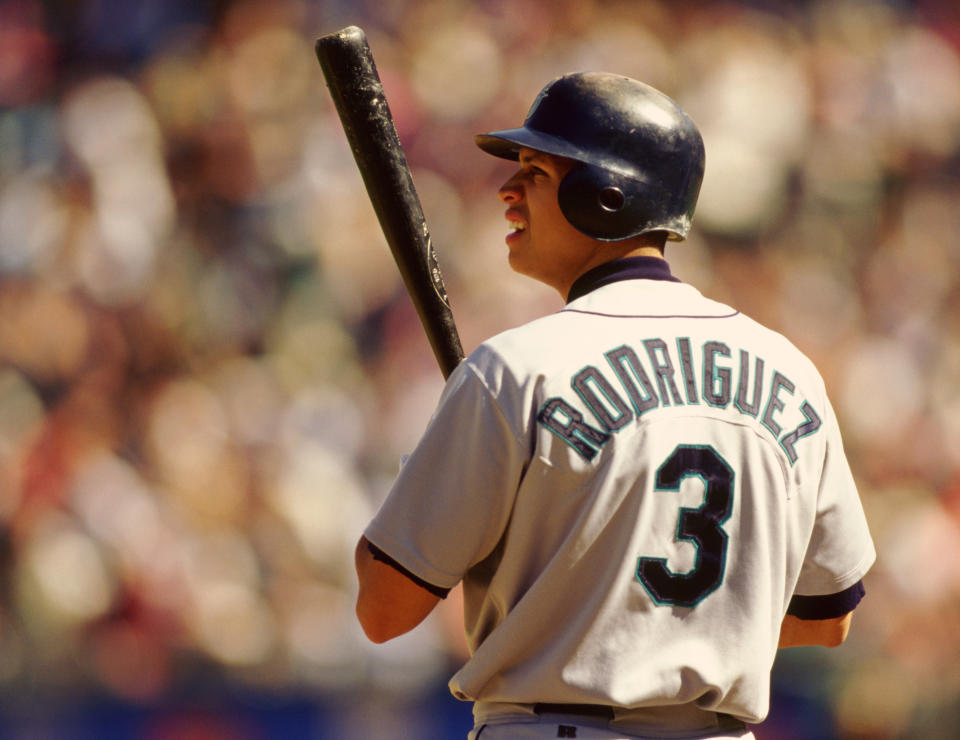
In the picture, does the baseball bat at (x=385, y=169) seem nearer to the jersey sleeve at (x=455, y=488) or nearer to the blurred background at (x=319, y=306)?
the jersey sleeve at (x=455, y=488)

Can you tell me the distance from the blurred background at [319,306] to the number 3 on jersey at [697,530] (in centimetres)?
329

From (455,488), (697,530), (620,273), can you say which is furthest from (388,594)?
(620,273)

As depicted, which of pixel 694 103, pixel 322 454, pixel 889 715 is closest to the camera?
pixel 322 454

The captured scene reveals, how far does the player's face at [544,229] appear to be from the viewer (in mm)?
1959

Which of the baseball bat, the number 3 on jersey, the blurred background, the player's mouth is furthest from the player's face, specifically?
the blurred background

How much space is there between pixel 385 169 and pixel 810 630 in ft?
3.63

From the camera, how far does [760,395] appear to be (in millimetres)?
1796

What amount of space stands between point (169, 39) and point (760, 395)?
13.2ft

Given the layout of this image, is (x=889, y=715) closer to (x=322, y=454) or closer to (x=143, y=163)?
(x=322, y=454)

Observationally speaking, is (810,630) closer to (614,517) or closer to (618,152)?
(614,517)

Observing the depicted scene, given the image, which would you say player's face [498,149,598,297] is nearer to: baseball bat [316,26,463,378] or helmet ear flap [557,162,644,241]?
helmet ear flap [557,162,644,241]

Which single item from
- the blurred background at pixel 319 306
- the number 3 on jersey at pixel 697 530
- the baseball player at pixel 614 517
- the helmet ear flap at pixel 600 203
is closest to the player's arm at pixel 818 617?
the baseball player at pixel 614 517

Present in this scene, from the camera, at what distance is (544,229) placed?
1979 mm

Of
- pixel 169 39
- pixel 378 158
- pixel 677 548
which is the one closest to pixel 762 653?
pixel 677 548
